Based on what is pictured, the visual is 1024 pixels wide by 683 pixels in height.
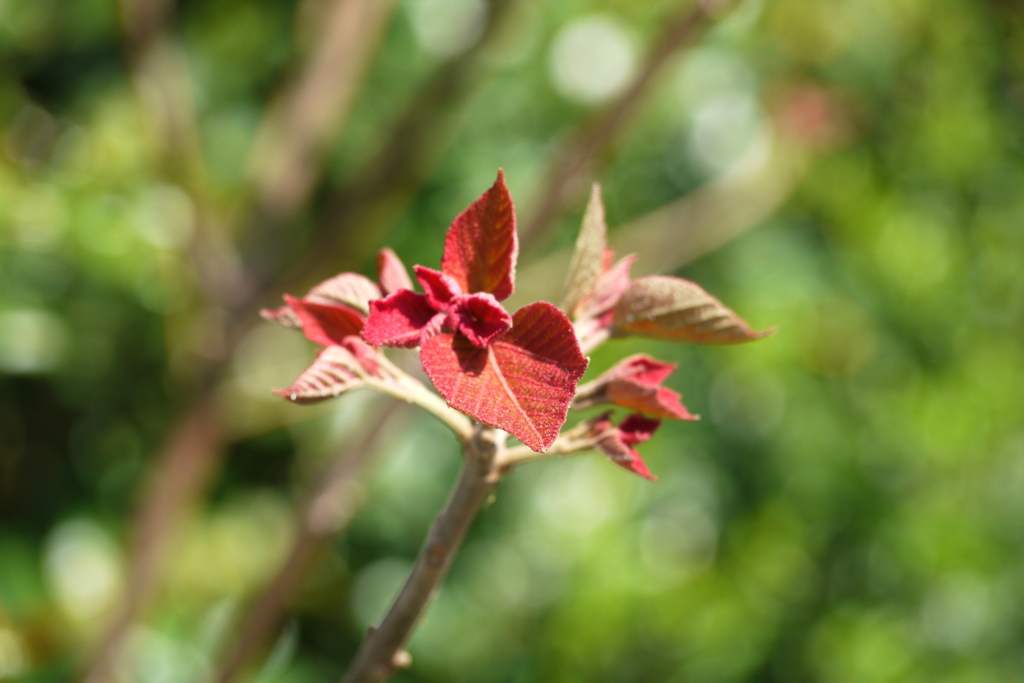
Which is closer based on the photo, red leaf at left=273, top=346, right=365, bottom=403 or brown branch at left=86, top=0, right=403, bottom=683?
red leaf at left=273, top=346, right=365, bottom=403

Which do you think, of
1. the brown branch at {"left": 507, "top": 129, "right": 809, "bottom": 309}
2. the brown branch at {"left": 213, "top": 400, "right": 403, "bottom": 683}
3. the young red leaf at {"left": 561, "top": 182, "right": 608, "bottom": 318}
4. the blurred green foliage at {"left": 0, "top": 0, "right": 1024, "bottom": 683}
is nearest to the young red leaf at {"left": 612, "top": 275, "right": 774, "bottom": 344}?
the young red leaf at {"left": 561, "top": 182, "right": 608, "bottom": 318}

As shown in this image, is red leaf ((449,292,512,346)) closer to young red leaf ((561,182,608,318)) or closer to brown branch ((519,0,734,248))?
young red leaf ((561,182,608,318))

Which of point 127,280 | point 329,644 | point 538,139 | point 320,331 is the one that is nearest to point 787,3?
point 538,139

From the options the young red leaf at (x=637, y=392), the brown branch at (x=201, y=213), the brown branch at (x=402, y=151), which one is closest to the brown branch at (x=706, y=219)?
the brown branch at (x=402, y=151)

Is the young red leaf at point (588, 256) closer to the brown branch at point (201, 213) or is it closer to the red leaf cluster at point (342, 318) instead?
the red leaf cluster at point (342, 318)

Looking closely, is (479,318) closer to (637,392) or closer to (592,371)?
(637,392)

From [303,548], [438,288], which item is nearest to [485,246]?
[438,288]

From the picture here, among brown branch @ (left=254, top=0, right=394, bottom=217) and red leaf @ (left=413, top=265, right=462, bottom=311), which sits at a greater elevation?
brown branch @ (left=254, top=0, right=394, bottom=217)
